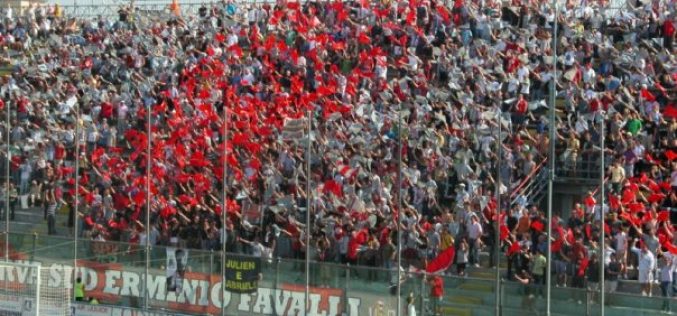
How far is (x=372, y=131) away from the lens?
34.7 meters

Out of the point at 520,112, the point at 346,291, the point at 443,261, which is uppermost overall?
the point at 520,112

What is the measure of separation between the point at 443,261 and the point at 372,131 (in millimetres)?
6406

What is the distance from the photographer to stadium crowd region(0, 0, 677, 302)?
3006 cm

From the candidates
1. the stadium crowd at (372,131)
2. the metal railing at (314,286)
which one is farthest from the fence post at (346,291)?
the stadium crowd at (372,131)

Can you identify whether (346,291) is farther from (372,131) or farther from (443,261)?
(372,131)

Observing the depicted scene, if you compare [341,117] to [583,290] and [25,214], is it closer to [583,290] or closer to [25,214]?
[25,214]

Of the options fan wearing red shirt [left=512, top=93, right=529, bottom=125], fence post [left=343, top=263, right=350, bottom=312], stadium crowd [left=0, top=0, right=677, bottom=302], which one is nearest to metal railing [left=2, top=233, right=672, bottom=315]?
fence post [left=343, top=263, right=350, bottom=312]

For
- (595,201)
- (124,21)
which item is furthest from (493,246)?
(124,21)

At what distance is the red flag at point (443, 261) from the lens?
28.8 metres

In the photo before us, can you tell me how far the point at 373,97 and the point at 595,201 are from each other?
867 centimetres

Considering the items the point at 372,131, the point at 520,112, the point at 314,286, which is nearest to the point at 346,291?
the point at 314,286

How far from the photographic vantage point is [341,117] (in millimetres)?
35750

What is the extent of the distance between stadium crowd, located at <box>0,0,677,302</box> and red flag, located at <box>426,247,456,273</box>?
76cm

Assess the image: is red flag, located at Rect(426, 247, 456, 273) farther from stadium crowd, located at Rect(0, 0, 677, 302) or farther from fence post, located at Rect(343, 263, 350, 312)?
fence post, located at Rect(343, 263, 350, 312)
